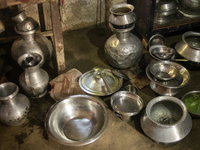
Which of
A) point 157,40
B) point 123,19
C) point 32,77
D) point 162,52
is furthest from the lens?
point 157,40

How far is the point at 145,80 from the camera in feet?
10.1

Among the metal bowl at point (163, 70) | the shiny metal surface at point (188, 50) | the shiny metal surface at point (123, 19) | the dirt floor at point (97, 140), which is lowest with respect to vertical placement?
the dirt floor at point (97, 140)

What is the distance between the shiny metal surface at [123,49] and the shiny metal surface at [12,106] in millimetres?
1441

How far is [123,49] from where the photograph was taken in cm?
299

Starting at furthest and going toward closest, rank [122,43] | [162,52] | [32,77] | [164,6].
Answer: [164,6] < [162,52] < [122,43] < [32,77]

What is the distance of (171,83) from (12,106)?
216cm

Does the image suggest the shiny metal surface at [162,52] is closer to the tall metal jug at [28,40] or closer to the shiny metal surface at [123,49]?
the shiny metal surface at [123,49]

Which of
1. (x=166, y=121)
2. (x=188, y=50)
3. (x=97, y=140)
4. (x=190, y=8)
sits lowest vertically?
(x=97, y=140)

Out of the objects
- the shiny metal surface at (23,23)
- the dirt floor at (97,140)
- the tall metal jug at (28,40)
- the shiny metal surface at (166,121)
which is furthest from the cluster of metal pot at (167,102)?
the shiny metal surface at (23,23)

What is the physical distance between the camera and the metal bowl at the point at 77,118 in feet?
7.76

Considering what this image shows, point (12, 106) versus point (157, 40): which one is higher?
point (157, 40)

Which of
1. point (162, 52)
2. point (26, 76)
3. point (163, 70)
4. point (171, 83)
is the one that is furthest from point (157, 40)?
point (26, 76)

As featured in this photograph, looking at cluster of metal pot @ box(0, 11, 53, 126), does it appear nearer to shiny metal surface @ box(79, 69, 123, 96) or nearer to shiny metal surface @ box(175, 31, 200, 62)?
shiny metal surface @ box(79, 69, 123, 96)

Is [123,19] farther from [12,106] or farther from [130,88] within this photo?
[12,106]
